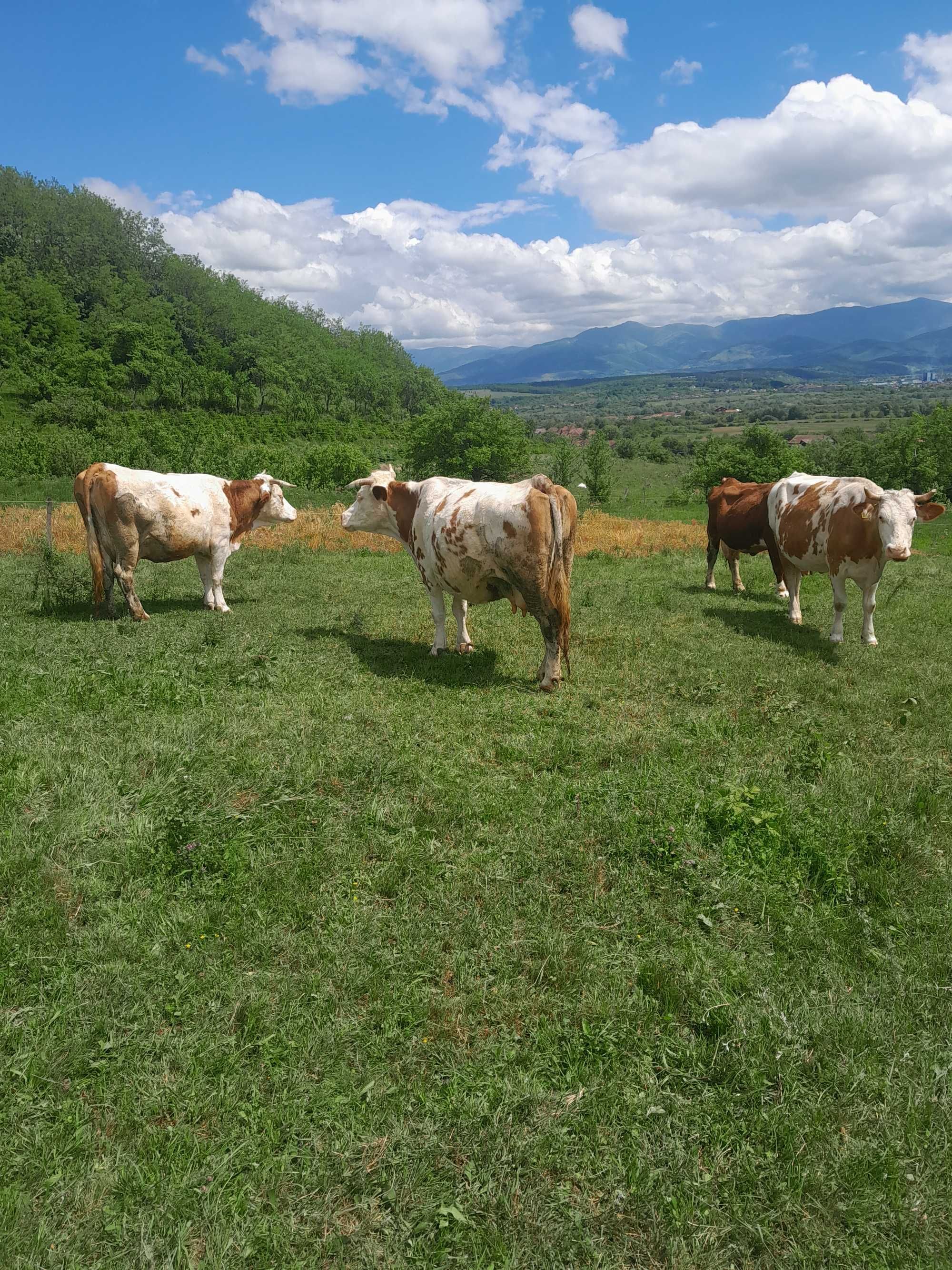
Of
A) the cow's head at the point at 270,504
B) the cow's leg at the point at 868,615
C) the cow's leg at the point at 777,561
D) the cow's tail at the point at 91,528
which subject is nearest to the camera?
the cow's leg at the point at 868,615

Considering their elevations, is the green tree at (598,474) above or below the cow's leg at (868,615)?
above

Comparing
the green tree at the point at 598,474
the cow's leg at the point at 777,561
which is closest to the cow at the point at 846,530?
the cow's leg at the point at 777,561

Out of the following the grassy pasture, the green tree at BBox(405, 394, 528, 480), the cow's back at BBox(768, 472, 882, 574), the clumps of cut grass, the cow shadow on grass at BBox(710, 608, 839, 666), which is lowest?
the grassy pasture

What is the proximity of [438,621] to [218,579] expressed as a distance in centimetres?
467

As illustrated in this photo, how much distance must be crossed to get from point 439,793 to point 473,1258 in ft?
10.8

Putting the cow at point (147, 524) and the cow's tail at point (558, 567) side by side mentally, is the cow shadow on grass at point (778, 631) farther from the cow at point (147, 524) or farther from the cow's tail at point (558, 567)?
the cow at point (147, 524)

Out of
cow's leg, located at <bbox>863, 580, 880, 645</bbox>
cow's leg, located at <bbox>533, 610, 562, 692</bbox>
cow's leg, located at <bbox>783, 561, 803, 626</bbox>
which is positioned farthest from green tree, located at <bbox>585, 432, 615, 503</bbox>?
cow's leg, located at <bbox>533, 610, 562, 692</bbox>

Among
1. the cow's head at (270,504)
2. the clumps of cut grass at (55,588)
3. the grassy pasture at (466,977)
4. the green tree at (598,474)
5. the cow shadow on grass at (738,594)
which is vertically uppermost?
the green tree at (598,474)

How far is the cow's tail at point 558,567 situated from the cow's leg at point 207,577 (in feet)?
21.3

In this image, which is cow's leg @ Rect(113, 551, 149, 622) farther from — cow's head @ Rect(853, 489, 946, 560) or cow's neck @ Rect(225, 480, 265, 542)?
cow's head @ Rect(853, 489, 946, 560)

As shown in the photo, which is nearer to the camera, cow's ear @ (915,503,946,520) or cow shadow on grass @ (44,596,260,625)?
cow's ear @ (915,503,946,520)

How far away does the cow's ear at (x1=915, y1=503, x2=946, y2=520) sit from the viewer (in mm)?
10039

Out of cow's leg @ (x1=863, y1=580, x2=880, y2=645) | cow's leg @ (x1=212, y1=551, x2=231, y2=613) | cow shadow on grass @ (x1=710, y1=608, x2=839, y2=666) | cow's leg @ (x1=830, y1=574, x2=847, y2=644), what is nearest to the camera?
cow shadow on grass @ (x1=710, y1=608, x2=839, y2=666)

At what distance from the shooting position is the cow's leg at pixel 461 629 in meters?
9.84
